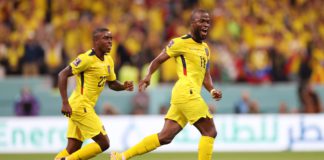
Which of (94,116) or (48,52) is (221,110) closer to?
(48,52)

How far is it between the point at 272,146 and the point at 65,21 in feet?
22.2

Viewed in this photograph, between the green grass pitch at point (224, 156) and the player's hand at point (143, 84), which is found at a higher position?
the player's hand at point (143, 84)

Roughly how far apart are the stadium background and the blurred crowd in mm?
26

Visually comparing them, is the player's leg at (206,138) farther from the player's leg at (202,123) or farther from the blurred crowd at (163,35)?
the blurred crowd at (163,35)

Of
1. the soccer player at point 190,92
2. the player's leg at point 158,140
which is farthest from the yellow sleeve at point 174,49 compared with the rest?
the player's leg at point 158,140

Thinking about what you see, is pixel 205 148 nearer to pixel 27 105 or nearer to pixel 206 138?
pixel 206 138

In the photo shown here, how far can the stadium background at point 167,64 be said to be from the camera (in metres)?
19.1

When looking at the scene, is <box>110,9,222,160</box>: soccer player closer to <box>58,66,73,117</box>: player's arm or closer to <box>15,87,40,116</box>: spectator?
<box>58,66,73,117</box>: player's arm

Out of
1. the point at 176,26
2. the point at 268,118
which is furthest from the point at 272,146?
the point at 176,26

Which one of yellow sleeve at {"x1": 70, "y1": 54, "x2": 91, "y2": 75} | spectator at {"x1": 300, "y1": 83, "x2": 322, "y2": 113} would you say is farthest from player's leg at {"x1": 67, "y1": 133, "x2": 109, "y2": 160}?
spectator at {"x1": 300, "y1": 83, "x2": 322, "y2": 113}

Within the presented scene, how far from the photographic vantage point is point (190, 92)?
38.0 feet

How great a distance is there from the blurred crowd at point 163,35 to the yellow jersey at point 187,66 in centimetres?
933

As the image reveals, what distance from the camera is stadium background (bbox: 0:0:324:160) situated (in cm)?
1911

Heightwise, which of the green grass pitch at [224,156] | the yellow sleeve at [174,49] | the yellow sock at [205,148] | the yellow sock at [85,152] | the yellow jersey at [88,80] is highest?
the yellow sleeve at [174,49]
